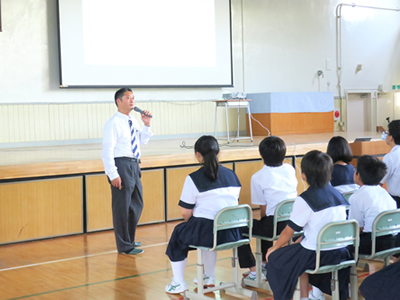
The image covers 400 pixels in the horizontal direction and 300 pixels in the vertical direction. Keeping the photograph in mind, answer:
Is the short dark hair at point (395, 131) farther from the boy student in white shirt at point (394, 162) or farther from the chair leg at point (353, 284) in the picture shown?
the chair leg at point (353, 284)

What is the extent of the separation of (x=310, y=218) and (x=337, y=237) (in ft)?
0.55

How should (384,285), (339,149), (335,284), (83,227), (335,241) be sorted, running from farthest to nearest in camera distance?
(83,227), (339,149), (335,284), (335,241), (384,285)

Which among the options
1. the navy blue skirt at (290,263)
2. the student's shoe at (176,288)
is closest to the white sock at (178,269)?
the student's shoe at (176,288)

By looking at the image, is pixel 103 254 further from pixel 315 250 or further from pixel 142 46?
pixel 142 46

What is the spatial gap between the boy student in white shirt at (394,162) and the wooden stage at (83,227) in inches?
24.1

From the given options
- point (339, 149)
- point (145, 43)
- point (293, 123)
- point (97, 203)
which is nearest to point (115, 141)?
point (97, 203)

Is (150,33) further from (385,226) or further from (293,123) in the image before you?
(385,226)

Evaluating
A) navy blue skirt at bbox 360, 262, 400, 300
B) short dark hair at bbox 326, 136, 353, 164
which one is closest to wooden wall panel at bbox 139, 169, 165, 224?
short dark hair at bbox 326, 136, 353, 164

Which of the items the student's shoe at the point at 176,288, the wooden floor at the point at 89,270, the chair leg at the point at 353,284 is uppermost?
the chair leg at the point at 353,284

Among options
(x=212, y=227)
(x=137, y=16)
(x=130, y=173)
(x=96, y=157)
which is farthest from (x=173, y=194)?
(x=137, y=16)

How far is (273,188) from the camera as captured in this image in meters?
3.33

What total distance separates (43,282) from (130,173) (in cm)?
115

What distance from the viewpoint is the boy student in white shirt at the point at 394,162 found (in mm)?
3779

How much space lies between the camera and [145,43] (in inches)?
337
